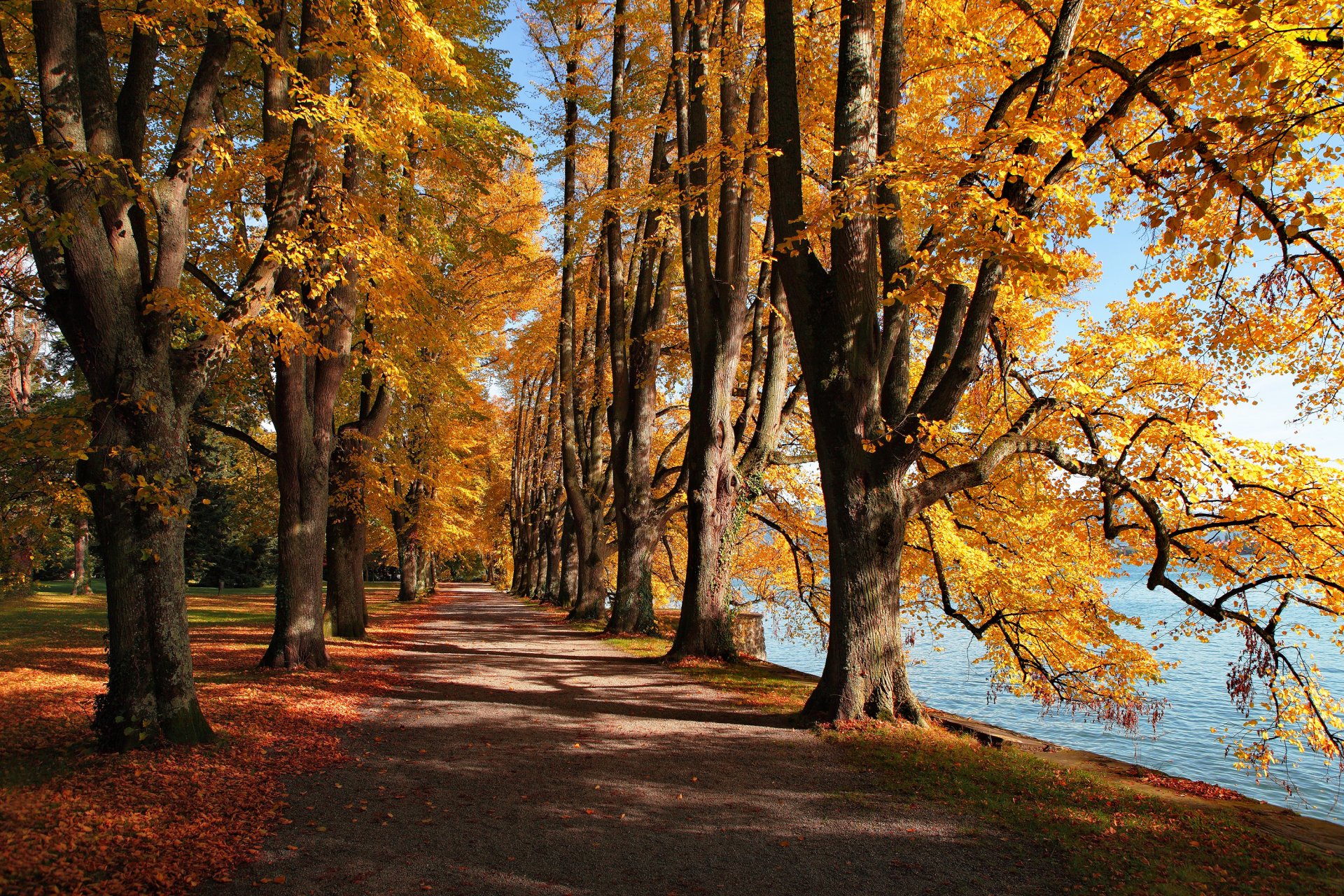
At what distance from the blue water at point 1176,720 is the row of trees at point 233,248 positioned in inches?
326

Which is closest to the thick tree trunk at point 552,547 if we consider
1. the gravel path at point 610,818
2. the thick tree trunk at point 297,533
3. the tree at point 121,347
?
the thick tree trunk at point 297,533

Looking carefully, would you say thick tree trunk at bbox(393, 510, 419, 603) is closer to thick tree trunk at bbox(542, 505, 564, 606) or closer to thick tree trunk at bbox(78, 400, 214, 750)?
thick tree trunk at bbox(542, 505, 564, 606)

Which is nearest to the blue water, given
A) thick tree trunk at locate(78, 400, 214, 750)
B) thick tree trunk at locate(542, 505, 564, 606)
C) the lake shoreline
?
the lake shoreline

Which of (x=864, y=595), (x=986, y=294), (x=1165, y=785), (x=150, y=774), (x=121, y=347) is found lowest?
(x=150, y=774)

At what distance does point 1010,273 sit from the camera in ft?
18.7

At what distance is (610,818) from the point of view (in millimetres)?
4516

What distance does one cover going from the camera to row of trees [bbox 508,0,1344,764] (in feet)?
17.7

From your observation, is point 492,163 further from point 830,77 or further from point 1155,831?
point 1155,831

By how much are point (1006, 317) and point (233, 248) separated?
382 inches

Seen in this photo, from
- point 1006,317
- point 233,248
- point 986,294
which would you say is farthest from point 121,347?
point 1006,317

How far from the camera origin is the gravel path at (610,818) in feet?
12.0

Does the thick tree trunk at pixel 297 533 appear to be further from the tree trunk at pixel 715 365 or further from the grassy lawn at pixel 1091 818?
the grassy lawn at pixel 1091 818

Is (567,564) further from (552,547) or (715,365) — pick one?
(715,365)

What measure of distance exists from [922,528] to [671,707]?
184 inches
